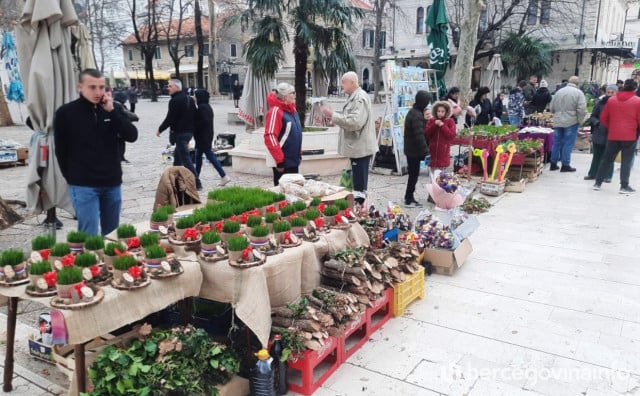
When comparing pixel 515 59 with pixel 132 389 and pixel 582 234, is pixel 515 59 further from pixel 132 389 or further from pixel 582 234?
pixel 132 389

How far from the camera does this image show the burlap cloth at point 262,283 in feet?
9.14

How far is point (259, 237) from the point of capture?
306cm

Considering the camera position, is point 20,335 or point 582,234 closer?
point 20,335

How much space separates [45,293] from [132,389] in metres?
0.64

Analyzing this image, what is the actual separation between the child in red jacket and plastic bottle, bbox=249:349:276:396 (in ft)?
16.5

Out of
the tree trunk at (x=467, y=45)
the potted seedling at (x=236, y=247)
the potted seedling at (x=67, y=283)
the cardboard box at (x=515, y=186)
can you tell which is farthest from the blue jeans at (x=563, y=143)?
the potted seedling at (x=67, y=283)

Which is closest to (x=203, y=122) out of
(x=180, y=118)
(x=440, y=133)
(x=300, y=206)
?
(x=180, y=118)

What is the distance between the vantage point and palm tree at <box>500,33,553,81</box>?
2852cm

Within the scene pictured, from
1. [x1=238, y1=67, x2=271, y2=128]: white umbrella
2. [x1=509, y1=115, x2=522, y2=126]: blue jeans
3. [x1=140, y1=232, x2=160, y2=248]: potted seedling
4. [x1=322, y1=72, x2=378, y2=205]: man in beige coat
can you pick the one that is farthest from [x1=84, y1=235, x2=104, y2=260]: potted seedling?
[x1=509, y1=115, x2=522, y2=126]: blue jeans

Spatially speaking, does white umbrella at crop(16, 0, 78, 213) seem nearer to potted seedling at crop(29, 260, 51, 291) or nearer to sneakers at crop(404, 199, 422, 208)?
potted seedling at crop(29, 260, 51, 291)

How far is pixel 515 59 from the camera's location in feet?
95.9

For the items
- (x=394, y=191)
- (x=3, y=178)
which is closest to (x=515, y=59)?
(x=394, y=191)

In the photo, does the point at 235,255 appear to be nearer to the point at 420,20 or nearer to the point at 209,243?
the point at 209,243

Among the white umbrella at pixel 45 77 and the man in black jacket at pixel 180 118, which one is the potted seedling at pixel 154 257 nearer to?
the white umbrella at pixel 45 77
